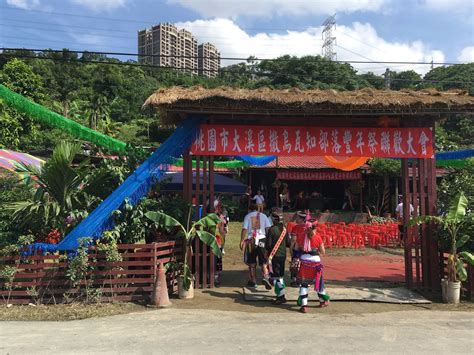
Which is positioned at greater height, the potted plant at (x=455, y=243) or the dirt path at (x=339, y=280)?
the potted plant at (x=455, y=243)

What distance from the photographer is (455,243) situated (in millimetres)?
7504

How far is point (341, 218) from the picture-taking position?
20.4m

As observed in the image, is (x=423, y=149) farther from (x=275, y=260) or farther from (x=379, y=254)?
(x=379, y=254)

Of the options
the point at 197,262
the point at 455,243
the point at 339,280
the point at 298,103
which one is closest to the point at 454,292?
the point at 455,243

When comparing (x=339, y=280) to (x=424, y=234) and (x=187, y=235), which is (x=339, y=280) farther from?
(x=187, y=235)

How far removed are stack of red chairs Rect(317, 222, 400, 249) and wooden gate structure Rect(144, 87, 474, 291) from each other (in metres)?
5.24

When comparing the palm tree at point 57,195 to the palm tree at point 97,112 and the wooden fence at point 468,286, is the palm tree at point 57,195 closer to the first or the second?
the wooden fence at point 468,286

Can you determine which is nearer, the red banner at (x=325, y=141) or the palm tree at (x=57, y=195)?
the palm tree at (x=57, y=195)

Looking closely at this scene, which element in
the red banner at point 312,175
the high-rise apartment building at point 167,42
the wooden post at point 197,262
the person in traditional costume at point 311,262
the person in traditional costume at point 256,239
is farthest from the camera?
the red banner at point 312,175

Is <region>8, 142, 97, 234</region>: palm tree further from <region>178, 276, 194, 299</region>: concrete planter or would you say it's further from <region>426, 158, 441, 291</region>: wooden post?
<region>426, 158, 441, 291</region>: wooden post

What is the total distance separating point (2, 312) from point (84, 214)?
7.00ft

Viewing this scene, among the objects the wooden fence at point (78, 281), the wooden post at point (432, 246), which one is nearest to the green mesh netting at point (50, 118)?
the wooden fence at point (78, 281)

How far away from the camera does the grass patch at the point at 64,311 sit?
20.9ft

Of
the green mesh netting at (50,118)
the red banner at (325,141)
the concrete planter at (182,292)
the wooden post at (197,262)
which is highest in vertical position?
the green mesh netting at (50,118)
